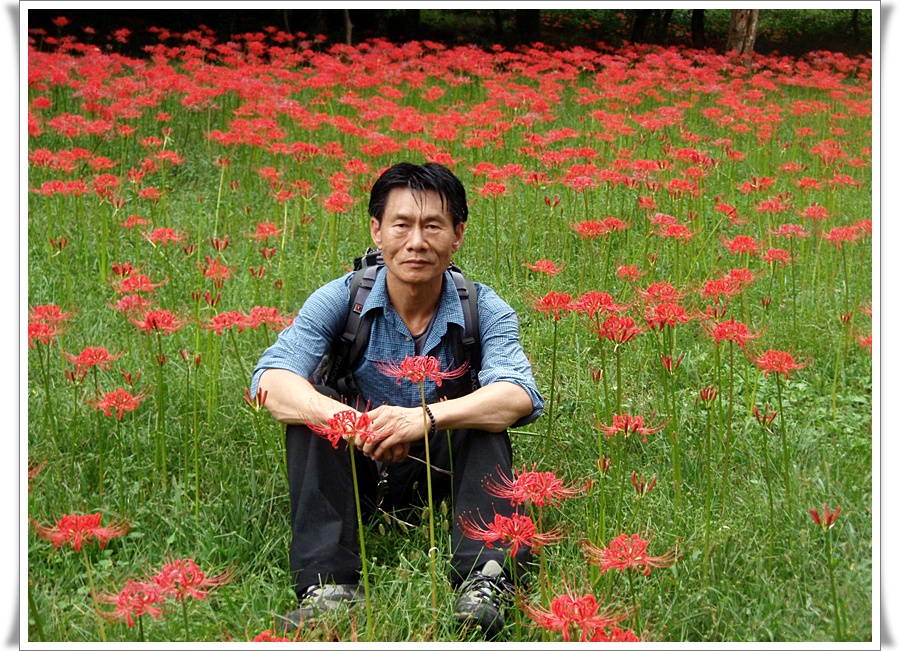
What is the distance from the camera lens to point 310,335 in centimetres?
259

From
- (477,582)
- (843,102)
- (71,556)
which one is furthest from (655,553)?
(843,102)

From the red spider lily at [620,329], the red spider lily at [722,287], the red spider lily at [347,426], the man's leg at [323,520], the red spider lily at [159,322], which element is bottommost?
the man's leg at [323,520]

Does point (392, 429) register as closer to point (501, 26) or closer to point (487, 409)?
point (487, 409)

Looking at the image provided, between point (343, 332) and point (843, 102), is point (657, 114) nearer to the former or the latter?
point (843, 102)

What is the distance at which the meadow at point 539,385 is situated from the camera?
2.26m

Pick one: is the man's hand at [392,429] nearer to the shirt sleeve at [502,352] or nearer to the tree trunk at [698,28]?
the shirt sleeve at [502,352]

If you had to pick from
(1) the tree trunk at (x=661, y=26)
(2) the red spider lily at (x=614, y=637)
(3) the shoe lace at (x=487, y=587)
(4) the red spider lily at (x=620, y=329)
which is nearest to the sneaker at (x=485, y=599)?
(3) the shoe lace at (x=487, y=587)

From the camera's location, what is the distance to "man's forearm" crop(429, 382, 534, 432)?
2314 millimetres

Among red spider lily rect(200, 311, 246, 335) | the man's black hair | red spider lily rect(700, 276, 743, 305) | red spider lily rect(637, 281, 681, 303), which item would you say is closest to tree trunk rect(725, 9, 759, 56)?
red spider lily rect(700, 276, 743, 305)

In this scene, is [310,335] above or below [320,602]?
above

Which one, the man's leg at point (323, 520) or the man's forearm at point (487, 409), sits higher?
the man's forearm at point (487, 409)

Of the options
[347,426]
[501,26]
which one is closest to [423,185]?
[347,426]

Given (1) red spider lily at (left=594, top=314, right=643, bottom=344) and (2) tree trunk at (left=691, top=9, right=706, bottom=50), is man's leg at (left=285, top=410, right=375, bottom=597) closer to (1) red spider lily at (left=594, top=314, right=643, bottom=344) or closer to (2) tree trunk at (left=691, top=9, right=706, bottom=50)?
(1) red spider lily at (left=594, top=314, right=643, bottom=344)

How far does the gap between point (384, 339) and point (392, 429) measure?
48cm
